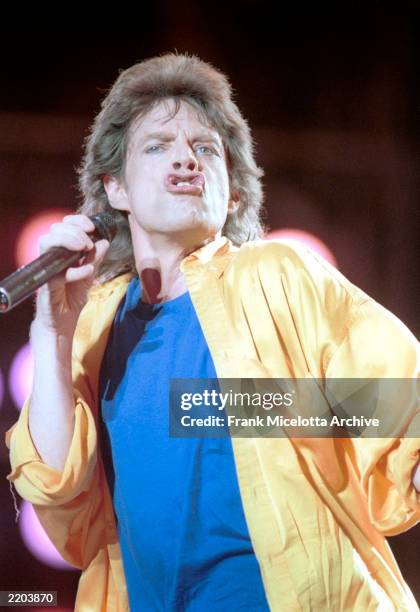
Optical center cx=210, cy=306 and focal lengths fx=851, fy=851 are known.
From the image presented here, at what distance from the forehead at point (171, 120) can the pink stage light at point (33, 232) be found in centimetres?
28

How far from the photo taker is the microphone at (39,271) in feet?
4.33

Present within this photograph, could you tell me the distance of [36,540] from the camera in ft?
6.06

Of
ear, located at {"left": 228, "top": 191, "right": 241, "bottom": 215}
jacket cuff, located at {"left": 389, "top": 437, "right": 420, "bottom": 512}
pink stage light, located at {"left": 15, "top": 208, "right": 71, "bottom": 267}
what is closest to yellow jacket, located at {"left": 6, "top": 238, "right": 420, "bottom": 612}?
jacket cuff, located at {"left": 389, "top": 437, "right": 420, "bottom": 512}

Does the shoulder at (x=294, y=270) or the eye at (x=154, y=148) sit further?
the eye at (x=154, y=148)

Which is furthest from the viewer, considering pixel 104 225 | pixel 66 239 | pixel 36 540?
pixel 36 540

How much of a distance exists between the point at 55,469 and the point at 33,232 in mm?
560

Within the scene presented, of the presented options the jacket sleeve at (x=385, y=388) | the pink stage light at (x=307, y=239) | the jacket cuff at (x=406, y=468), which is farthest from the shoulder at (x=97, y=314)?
the jacket cuff at (x=406, y=468)

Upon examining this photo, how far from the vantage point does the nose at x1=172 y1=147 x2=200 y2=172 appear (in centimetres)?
175

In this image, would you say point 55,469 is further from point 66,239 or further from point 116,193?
point 116,193

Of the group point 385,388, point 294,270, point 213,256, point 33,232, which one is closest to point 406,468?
point 385,388

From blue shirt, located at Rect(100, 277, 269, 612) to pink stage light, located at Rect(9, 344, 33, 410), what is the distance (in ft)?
0.71

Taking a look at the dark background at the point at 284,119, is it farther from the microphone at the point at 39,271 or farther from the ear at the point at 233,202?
the microphone at the point at 39,271

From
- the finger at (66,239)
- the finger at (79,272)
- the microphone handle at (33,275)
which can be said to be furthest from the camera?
the finger at (79,272)

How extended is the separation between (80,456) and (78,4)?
3.60ft
